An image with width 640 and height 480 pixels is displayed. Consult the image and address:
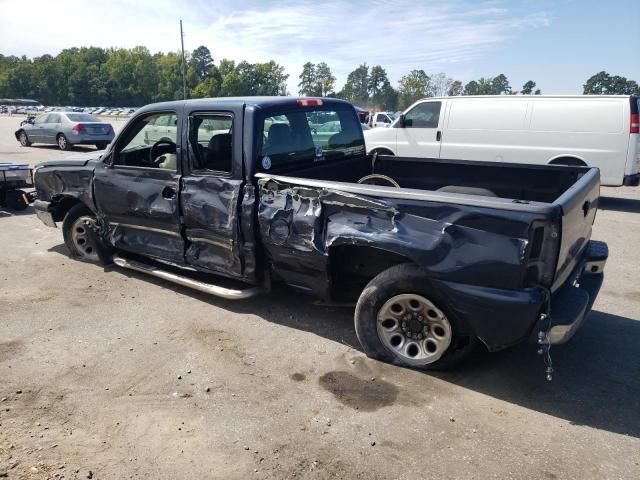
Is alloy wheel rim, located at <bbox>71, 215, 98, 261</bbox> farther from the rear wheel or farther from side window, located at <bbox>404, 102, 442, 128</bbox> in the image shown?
side window, located at <bbox>404, 102, 442, 128</bbox>

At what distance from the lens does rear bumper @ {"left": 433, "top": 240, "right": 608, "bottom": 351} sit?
2.98 metres

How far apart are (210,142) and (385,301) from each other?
2181 millimetres

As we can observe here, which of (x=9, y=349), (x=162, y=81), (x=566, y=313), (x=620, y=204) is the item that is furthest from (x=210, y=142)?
(x=162, y=81)

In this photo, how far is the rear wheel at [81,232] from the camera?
18.5 feet

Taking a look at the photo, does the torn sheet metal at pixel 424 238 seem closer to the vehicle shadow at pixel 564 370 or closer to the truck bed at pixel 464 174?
the vehicle shadow at pixel 564 370

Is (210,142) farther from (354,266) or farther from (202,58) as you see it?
(202,58)

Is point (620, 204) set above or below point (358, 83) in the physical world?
below

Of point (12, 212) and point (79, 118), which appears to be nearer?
point (12, 212)

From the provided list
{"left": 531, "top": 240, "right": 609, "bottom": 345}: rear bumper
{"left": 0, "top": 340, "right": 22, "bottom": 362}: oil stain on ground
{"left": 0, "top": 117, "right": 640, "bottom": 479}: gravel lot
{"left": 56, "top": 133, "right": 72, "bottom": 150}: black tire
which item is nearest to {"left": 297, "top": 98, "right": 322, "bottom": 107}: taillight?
{"left": 0, "top": 117, "right": 640, "bottom": 479}: gravel lot

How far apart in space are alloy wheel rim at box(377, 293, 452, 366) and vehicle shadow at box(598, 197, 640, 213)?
7.74m

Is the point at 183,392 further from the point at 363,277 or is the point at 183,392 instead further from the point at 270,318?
the point at 363,277

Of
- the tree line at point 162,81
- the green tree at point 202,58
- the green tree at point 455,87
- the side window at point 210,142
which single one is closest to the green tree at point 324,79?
the tree line at point 162,81

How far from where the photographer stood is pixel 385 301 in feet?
11.7

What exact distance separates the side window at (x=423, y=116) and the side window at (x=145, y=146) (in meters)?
7.24
